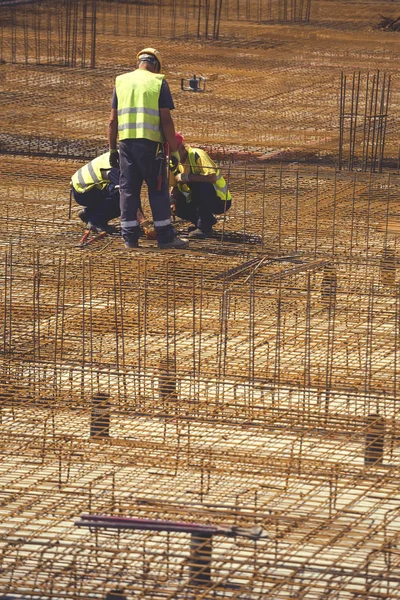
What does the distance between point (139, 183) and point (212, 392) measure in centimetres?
267

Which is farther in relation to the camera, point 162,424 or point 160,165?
point 160,165

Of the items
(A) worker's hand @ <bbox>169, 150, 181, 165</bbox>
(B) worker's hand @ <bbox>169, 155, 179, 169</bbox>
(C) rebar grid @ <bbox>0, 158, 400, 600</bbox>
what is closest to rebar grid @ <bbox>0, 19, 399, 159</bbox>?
(B) worker's hand @ <bbox>169, 155, 179, 169</bbox>

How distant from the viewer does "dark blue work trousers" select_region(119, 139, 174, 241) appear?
8547mm

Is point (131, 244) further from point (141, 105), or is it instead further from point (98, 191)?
point (141, 105)

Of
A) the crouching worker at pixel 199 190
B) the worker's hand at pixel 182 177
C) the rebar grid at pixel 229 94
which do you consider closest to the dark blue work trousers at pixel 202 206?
the crouching worker at pixel 199 190

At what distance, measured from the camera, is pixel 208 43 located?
19016 millimetres

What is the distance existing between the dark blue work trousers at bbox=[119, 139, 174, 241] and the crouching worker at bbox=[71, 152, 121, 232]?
1.46ft

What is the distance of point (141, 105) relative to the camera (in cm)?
848

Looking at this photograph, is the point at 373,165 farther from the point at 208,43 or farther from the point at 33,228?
the point at 208,43

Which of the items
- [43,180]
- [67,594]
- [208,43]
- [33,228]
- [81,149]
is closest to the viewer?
[67,594]

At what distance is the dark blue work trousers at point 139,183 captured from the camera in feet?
28.0

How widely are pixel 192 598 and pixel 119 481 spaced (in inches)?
40.6

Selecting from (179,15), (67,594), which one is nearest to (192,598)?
(67,594)

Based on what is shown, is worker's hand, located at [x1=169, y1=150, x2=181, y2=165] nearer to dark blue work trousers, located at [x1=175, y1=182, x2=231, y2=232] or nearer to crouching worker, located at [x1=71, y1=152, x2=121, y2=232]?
dark blue work trousers, located at [x1=175, y1=182, x2=231, y2=232]
